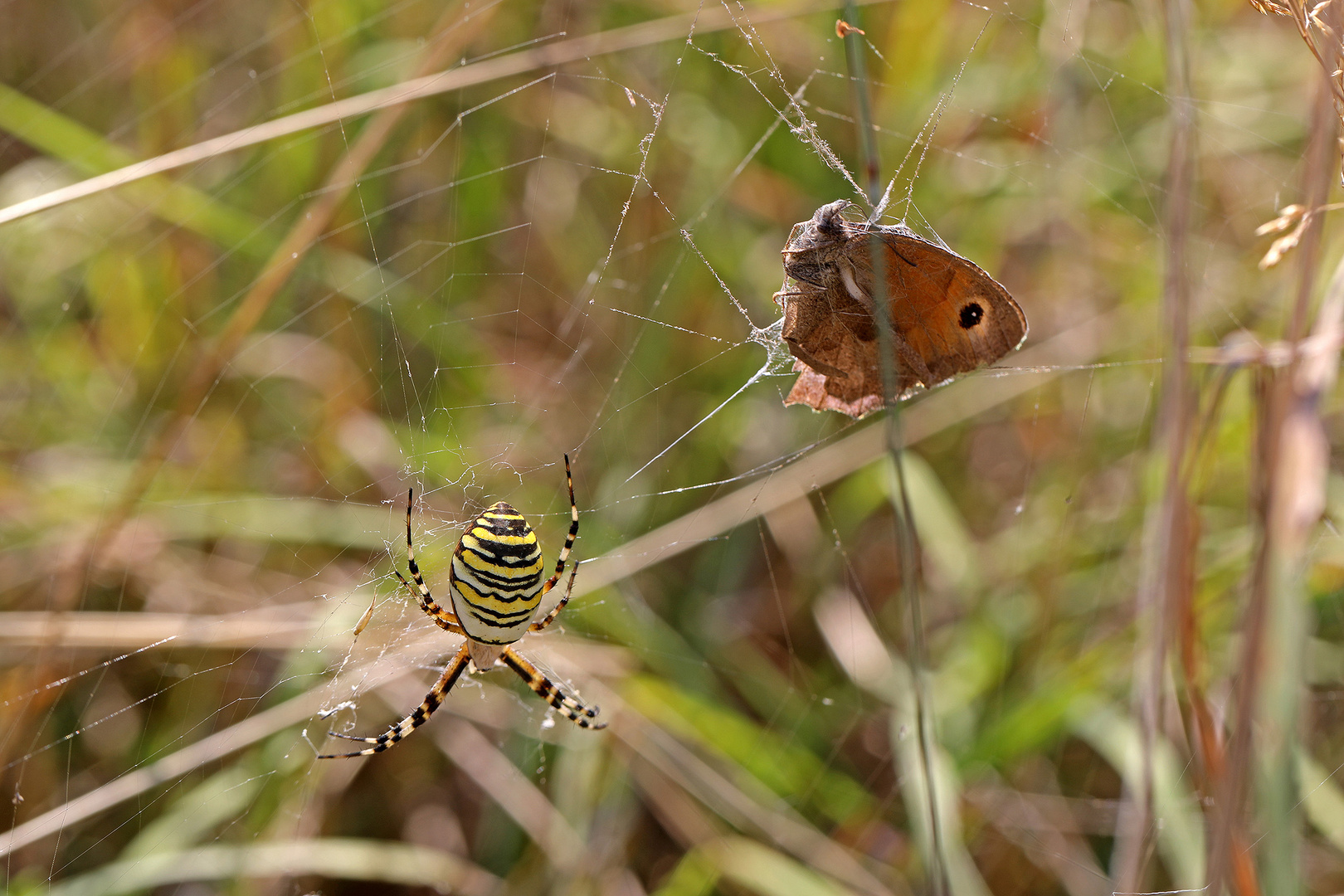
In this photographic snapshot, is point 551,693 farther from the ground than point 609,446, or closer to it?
closer to it

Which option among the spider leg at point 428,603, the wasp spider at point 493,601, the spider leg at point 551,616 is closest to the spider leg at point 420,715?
the wasp spider at point 493,601

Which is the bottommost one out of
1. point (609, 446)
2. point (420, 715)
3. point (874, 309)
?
point (420, 715)

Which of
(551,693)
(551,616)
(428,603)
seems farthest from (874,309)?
(551,693)

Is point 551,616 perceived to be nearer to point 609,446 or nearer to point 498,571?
point 498,571

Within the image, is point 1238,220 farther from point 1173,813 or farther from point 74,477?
point 74,477

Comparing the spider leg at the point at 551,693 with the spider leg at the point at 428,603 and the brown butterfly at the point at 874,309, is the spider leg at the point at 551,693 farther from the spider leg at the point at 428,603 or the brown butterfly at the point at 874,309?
the brown butterfly at the point at 874,309

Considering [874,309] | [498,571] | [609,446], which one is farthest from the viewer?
[609,446]

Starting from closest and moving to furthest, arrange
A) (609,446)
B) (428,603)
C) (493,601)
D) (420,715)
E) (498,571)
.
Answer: (498,571) → (493,601) → (428,603) → (420,715) → (609,446)

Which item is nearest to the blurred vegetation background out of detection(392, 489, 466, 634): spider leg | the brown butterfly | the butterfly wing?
detection(392, 489, 466, 634): spider leg
